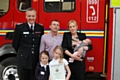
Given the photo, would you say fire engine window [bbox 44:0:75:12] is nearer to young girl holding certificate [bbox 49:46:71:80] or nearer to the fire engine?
the fire engine

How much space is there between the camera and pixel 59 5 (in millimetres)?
5867

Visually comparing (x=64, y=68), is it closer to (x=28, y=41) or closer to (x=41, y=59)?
(x=41, y=59)

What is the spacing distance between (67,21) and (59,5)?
41cm

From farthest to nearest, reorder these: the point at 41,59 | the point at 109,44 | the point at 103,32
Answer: the point at 103,32
the point at 109,44
the point at 41,59

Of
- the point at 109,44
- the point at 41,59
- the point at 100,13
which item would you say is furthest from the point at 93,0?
the point at 41,59

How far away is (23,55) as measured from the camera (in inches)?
186

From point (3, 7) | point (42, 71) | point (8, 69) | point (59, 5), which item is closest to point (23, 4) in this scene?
point (3, 7)

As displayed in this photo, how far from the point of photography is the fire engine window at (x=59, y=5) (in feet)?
19.1

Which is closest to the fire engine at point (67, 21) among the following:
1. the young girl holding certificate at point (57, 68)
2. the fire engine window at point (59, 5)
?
the fire engine window at point (59, 5)

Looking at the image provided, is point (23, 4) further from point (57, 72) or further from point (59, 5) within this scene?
point (57, 72)

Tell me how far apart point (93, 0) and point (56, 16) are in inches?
35.3

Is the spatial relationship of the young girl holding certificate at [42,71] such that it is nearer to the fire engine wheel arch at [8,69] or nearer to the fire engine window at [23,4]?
the fire engine wheel arch at [8,69]

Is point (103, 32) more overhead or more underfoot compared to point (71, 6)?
more underfoot

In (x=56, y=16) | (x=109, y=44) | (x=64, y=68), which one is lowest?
(x=64, y=68)
